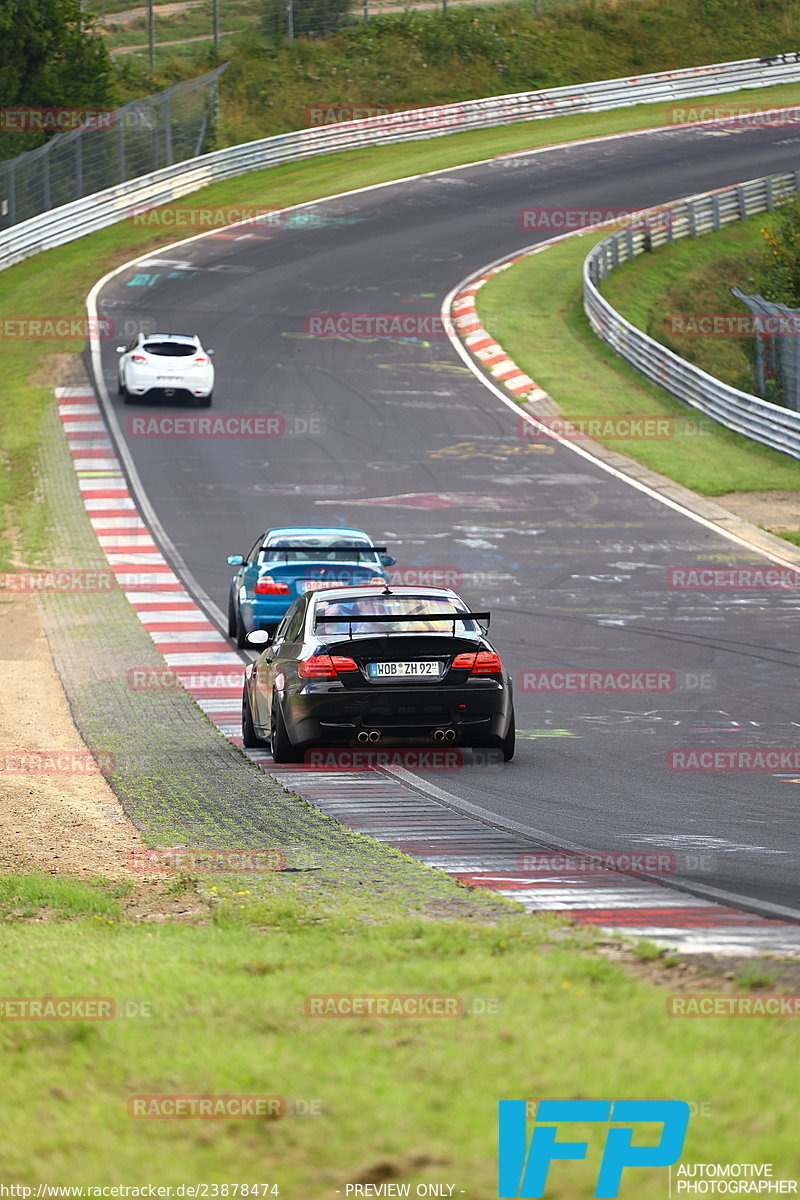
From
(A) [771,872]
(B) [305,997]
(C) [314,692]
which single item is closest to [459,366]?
(C) [314,692]

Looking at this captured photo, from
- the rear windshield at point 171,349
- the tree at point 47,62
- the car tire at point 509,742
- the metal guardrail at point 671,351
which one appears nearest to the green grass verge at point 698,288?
the metal guardrail at point 671,351

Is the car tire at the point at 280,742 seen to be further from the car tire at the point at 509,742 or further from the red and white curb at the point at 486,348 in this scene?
the red and white curb at the point at 486,348

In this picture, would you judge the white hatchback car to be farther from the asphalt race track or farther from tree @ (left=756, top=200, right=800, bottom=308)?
tree @ (left=756, top=200, right=800, bottom=308)

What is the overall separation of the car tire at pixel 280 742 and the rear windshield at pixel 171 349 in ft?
75.1

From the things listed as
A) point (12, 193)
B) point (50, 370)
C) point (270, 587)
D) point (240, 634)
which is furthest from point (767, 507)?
point (12, 193)

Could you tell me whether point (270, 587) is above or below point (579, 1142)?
below

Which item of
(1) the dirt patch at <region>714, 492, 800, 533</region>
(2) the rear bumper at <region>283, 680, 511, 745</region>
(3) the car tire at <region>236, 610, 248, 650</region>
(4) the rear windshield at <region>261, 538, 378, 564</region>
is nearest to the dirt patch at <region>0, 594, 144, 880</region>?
(2) the rear bumper at <region>283, 680, 511, 745</region>

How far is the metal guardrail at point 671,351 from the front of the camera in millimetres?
33375

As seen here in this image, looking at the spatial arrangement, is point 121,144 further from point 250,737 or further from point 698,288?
point 250,737

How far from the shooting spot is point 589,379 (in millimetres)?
37781

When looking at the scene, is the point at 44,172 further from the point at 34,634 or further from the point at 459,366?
the point at 34,634

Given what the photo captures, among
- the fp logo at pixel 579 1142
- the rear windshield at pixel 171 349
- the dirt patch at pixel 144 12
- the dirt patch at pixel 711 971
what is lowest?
the rear windshield at pixel 171 349

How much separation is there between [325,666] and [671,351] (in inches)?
1172

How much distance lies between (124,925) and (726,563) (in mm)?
18135
